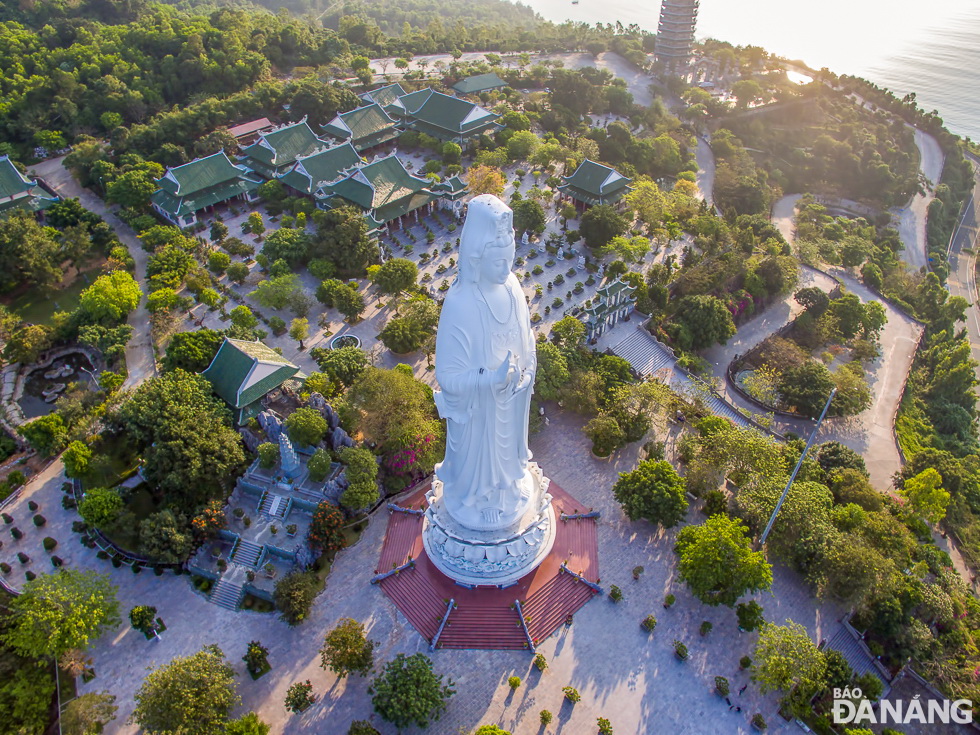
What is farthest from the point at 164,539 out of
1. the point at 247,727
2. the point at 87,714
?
the point at 247,727

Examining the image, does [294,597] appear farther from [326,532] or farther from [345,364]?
[345,364]

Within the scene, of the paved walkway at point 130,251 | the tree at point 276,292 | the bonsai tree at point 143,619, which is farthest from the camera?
the tree at point 276,292

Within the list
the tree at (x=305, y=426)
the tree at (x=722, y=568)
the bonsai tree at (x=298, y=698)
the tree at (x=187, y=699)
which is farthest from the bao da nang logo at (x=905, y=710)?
the tree at (x=305, y=426)

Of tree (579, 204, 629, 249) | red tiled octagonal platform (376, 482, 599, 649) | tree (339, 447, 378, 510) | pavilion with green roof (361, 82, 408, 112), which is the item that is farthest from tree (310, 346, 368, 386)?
pavilion with green roof (361, 82, 408, 112)

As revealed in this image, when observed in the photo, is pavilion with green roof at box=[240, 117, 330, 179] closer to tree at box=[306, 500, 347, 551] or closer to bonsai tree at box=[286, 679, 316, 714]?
tree at box=[306, 500, 347, 551]

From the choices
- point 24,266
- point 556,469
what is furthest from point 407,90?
point 556,469

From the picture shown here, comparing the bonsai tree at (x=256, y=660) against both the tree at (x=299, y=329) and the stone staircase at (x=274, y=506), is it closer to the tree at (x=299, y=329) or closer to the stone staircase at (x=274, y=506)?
the stone staircase at (x=274, y=506)

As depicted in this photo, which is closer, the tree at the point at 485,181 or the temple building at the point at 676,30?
the tree at the point at 485,181
